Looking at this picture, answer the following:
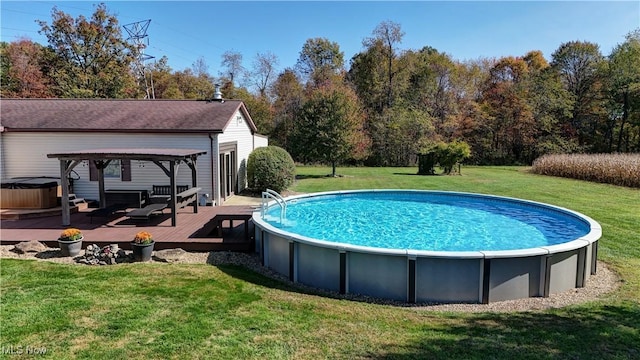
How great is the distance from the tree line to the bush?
1320 cm

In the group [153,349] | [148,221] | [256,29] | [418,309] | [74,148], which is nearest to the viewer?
[153,349]

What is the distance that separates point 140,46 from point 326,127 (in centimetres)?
2200

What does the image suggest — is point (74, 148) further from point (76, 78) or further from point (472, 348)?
point (76, 78)

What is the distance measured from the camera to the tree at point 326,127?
2297cm

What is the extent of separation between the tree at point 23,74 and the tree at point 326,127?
20909 millimetres

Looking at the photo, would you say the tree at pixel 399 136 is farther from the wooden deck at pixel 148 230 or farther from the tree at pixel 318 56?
the wooden deck at pixel 148 230

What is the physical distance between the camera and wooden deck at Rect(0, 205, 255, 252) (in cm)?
851

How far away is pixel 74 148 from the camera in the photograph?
13719mm

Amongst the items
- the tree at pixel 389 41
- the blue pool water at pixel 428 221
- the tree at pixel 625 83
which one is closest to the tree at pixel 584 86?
the tree at pixel 625 83

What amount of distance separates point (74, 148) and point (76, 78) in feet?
69.1

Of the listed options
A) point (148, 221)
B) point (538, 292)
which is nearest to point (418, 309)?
point (538, 292)

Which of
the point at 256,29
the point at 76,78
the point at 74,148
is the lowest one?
the point at 74,148

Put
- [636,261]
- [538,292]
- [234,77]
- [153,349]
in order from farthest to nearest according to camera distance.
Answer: [234,77] → [636,261] → [538,292] → [153,349]
